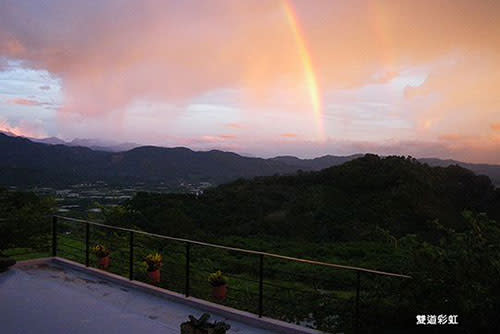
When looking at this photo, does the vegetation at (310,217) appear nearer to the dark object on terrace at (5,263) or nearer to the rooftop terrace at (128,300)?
the rooftop terrace at (128,300)

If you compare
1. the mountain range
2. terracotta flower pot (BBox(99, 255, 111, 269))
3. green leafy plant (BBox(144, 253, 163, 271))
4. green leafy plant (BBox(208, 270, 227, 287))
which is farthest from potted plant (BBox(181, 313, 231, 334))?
the mountain range

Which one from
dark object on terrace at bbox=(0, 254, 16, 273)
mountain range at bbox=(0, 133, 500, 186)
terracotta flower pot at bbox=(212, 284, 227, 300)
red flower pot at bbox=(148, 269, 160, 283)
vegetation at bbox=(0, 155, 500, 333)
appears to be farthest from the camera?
mountain range at bbox=(0, 133, 500, 186)

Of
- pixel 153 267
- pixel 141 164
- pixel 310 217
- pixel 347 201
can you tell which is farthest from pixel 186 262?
pixel 141 164

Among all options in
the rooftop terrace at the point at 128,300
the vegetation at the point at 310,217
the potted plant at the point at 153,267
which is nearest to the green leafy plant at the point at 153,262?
the potted plant at the point at 153,267

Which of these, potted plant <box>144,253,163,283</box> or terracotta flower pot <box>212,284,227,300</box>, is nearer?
terracotta flower pot <box>212,284,227,300</box>

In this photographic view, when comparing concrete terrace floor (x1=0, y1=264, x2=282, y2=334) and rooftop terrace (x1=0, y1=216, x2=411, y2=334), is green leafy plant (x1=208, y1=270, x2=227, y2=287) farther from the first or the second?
concrete terrace floor (x1=0, y1=264, x2=282, y2=334)

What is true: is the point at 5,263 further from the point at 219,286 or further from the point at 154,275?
the point at 219,286

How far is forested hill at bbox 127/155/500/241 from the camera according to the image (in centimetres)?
2953

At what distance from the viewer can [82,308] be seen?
3961 millimetres

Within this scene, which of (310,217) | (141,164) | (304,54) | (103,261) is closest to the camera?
(103,261)

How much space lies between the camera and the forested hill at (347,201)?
2953cm

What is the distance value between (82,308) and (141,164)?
39.6m

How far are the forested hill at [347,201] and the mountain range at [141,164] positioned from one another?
2610mm

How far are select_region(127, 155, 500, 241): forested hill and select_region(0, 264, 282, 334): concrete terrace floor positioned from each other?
2116 centimetres
